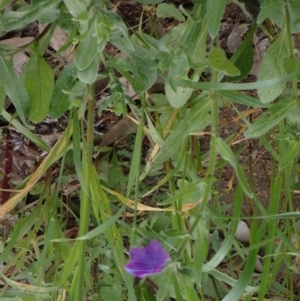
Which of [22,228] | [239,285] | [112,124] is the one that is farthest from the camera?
[112,124]

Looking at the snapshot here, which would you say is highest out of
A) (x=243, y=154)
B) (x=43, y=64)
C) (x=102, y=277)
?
(x=43, y=64)

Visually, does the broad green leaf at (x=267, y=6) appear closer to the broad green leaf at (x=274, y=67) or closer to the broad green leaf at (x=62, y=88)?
the broad green leaf at (x=274, y=67)

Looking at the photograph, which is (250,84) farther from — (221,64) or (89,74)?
(89,74)

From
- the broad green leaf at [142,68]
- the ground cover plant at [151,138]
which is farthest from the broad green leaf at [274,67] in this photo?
the broad green leaf at [142,68]

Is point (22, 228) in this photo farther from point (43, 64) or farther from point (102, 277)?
point (43, 64)

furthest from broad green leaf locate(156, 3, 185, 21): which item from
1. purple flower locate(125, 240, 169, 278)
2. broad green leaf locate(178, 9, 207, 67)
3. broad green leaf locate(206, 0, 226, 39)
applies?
purple flower locate(125, 240, 169, 278)

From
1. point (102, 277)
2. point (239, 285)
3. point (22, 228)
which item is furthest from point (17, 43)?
point (239, 285)

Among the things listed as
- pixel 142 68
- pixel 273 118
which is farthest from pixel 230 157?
pixel 142 68
